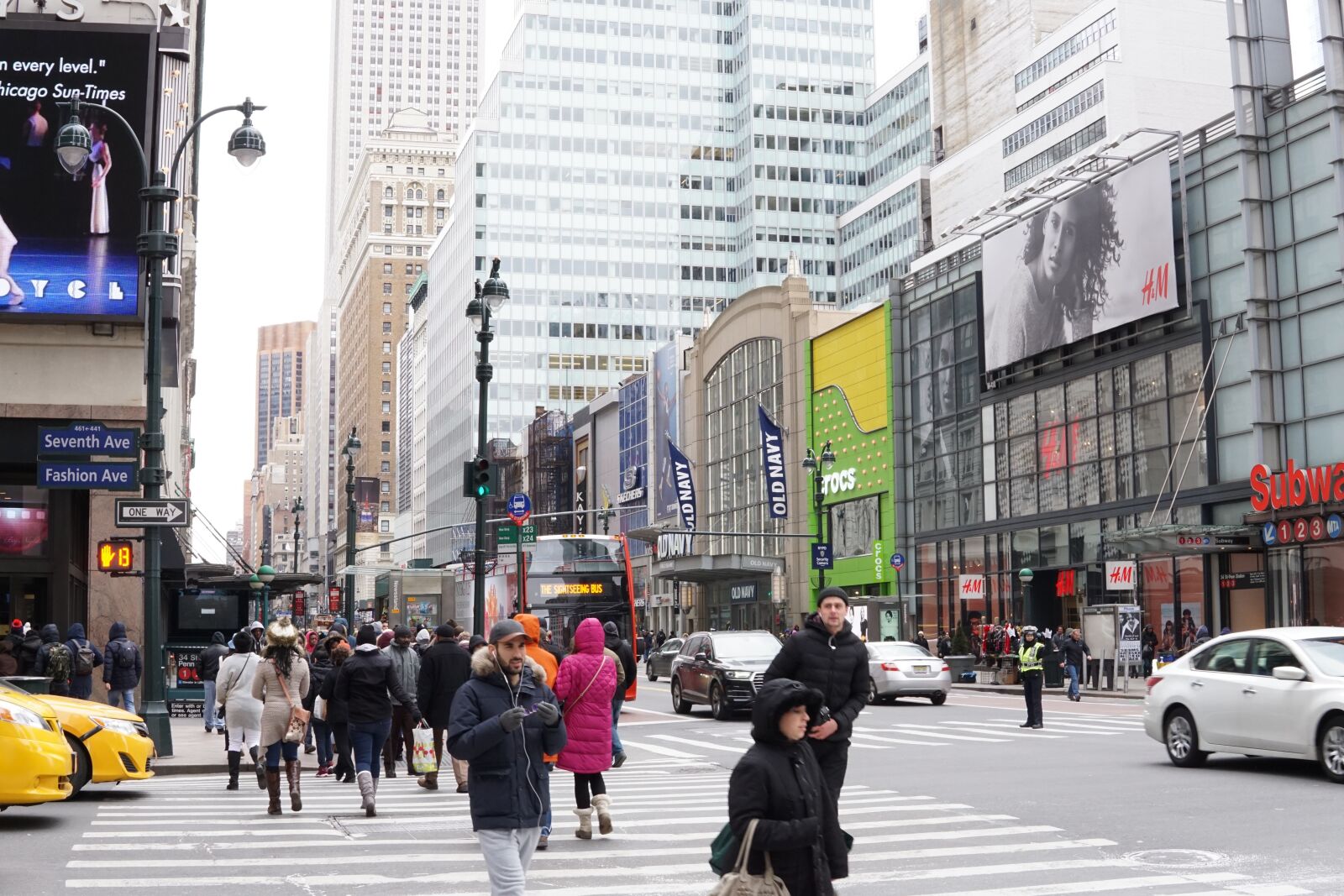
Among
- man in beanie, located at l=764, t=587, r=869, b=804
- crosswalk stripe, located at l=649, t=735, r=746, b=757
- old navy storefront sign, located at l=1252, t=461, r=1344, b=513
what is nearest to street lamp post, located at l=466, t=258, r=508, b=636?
crosswalk stripe, located at l=649, t=735, r=746, b=757

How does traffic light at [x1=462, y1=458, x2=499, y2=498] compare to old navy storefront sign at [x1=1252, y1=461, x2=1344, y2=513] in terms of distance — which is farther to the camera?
old navy storefront sign at [x1=1252, y1=461, x2=1344, y2=513]

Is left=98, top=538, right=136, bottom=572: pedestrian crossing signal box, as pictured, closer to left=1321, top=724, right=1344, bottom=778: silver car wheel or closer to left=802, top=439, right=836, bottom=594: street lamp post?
left=802, top=439, right=836, bottom=594: street lamp post

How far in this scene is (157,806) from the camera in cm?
1553

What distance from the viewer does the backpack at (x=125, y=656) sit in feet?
74.6

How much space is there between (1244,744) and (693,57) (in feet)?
409

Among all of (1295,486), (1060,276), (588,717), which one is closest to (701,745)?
(588,717)

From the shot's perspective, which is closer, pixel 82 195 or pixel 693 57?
pixel 82 195

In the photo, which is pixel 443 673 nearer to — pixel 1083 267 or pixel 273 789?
pixel 273 789

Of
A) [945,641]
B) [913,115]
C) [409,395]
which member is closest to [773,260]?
[913,115]

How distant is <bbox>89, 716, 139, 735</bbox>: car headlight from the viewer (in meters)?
15.7

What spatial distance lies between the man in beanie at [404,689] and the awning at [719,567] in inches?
1905

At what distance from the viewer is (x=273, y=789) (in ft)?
48.4

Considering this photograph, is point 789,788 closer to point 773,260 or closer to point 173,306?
point 173,306

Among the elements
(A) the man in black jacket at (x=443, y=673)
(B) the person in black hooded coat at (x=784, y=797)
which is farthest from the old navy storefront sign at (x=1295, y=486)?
(B) the person in black hooded coat at (x=784, y=797)
